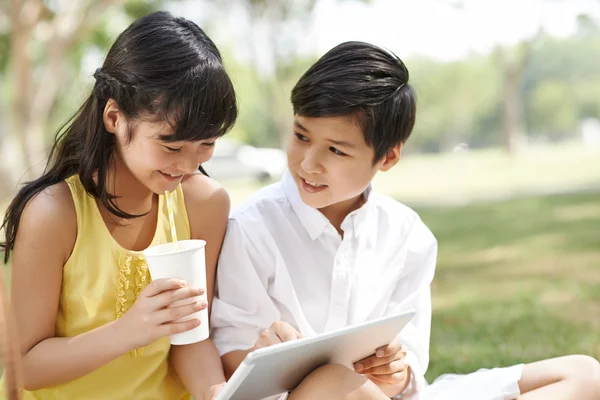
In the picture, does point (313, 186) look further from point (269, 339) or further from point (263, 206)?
point (269, 339)

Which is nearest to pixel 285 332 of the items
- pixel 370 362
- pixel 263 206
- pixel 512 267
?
pixel 370 362

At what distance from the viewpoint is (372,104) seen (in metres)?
2.39

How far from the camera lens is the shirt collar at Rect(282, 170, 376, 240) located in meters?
2.47

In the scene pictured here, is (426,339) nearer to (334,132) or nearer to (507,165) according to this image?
(334,132)

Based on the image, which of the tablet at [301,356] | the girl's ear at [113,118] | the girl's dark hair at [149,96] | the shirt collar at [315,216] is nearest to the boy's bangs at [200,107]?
the girl's dark hair at [149,96]

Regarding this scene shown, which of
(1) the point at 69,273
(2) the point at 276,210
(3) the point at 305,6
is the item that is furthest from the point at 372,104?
(3) the point at 305,6

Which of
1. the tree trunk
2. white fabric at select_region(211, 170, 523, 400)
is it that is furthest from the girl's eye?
the tree trunk

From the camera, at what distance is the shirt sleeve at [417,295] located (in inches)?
93.5

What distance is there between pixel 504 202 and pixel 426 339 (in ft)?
31.8

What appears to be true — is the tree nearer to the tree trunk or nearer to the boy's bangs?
the boy's bangs

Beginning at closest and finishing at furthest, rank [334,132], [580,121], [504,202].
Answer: [334,132], [504,202], [580,121]

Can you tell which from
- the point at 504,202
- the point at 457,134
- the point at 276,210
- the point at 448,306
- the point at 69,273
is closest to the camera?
the point at 69,273

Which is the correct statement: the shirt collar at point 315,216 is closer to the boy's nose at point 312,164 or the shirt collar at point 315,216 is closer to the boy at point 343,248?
the boy at point 343,248

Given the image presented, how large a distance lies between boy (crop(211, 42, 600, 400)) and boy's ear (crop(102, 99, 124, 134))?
0.50 m
